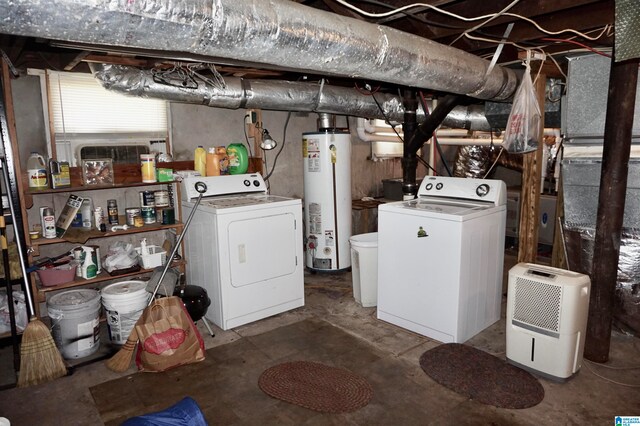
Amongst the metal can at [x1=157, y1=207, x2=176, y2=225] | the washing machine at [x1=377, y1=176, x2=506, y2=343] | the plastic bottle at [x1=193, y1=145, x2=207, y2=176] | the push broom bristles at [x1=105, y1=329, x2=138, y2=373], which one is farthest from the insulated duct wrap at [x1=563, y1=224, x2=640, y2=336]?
the push broom bristles at [x1=105, y1=329, x2=138, y2=373]

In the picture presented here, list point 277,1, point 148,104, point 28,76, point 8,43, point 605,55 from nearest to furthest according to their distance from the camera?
point 277,1
point 8,43
point 605,55
point 28,76
point 148,104

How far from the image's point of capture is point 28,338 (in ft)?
8.39

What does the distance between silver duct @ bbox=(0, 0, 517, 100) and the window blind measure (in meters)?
1.67

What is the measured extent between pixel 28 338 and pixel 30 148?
1.56 metres

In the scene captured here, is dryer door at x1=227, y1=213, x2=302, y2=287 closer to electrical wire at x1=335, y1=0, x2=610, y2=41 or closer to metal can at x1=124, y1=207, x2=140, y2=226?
metal can at x1=124, y1=207, x2=140, y2=226

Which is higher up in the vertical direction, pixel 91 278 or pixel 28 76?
pixel 28 76

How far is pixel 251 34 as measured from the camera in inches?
69.2

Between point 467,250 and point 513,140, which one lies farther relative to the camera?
point 513,140

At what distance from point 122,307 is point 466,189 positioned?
2668mm

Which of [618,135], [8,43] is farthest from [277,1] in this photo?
[618,135]

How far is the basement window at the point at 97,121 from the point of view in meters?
3.40

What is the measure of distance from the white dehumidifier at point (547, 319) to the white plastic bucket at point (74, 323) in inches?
109

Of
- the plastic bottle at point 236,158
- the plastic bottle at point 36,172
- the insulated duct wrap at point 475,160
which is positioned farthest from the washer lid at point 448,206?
the insulated duct wrap at point 475,160

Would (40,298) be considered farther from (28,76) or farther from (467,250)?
(467,250)
